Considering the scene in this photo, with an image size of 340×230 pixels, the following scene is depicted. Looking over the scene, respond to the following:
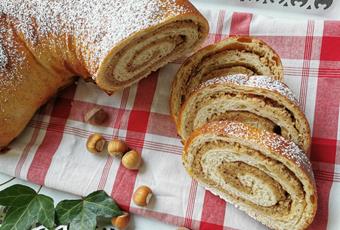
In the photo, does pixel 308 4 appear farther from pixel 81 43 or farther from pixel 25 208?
pixel 25 208

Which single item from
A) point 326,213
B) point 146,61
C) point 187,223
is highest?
point 146,61

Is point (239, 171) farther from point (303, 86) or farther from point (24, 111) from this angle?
point (24, 111)

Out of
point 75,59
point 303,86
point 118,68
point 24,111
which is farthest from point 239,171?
point 24,111

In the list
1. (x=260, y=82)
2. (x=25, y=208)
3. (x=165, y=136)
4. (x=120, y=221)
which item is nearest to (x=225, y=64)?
(x=260, y=82)

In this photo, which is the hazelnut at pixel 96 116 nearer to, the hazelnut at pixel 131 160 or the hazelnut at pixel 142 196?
the hazelnut at pixel 131 160

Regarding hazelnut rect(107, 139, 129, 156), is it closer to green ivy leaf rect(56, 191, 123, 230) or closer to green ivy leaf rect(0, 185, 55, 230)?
green ivy leaf rect(56, 191, 123, 230)

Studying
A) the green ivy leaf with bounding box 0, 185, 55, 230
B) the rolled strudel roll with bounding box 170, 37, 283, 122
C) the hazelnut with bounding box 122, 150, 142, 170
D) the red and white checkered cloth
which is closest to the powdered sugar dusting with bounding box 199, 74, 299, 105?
the rolled strudel roll with bounding box 170, 37, 283, 122
